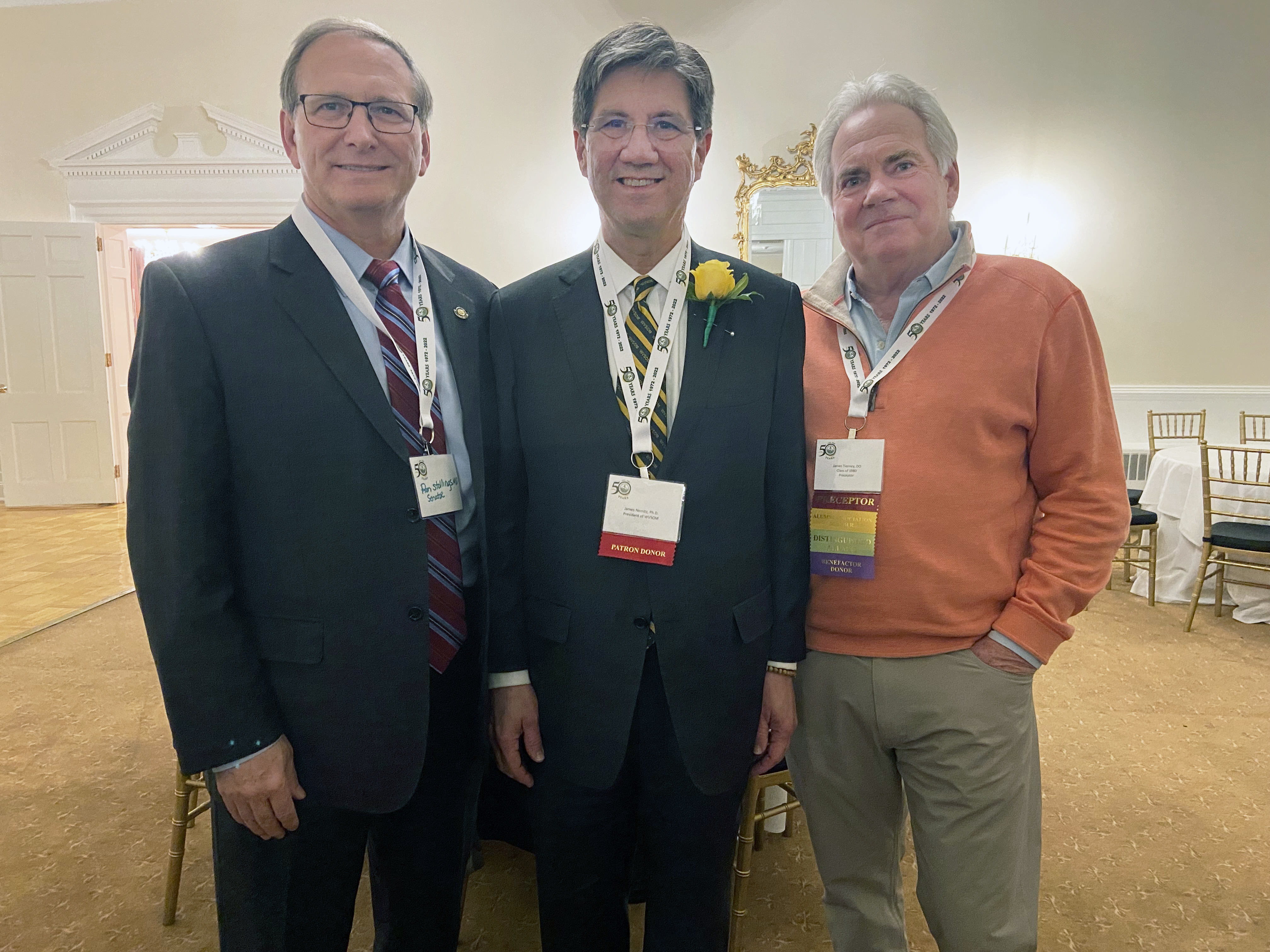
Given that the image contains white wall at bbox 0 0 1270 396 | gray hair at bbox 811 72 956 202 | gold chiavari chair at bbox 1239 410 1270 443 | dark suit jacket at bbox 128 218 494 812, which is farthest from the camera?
white wall at bbox 0 0 1270 396

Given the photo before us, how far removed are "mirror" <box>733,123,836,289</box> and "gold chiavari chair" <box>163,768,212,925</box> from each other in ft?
18.7

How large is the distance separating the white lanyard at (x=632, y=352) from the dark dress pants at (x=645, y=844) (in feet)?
1.24

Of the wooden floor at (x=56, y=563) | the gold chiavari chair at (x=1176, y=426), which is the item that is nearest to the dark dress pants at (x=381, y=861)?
the wooden floor at (x=56, y=563)

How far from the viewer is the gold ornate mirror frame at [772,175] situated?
6.41m

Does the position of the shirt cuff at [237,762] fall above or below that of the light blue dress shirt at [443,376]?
below

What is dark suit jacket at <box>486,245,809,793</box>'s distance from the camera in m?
1.22

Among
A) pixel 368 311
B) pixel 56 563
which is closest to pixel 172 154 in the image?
pixel 56 563

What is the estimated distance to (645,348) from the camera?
4.26 ft

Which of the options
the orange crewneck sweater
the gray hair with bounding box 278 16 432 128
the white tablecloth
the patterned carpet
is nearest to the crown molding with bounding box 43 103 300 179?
the patterned carpet

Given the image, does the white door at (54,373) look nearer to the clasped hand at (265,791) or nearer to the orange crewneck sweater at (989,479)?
the clasped hand at (265,791)

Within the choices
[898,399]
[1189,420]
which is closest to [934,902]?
[898,399]

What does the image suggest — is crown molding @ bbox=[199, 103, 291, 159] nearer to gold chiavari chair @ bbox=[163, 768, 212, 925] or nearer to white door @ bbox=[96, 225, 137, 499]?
white door @ bbox=[96, 225, 137, 499]

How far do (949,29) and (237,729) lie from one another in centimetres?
746

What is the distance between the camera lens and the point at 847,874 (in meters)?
1.45
